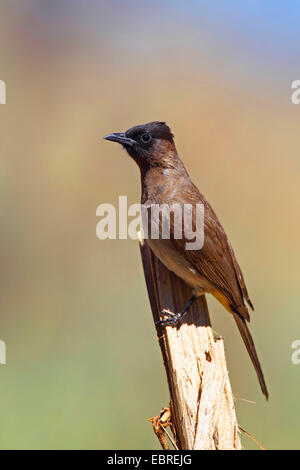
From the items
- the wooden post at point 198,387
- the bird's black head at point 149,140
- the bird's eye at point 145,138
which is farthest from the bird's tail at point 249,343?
the bird's eye at point 145,138

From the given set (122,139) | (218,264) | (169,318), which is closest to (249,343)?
(218,264)

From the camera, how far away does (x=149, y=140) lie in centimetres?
394

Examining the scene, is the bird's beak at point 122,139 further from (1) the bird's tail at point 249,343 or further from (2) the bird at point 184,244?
(1) the bird's tail at point 249,343

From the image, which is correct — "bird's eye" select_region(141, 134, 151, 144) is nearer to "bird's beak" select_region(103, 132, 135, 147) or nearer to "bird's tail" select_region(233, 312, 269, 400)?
"bird's beak" select_region(103, 132, 135, 147)

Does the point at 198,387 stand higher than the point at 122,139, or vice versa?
the point at 122,139

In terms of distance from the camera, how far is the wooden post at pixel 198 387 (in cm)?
264

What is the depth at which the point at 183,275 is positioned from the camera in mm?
3611

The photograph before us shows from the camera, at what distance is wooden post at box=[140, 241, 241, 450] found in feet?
8.68

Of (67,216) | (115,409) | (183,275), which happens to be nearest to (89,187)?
(67,216)

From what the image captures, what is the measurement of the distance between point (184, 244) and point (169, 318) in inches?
23.1

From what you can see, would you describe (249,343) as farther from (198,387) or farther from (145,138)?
(145,138)

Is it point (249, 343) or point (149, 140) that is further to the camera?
point (149, 140)

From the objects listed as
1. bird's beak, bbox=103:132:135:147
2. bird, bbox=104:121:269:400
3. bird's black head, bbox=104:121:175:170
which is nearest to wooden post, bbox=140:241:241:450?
bird, bbox=104:121:269:400

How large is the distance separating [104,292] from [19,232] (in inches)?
43.9
